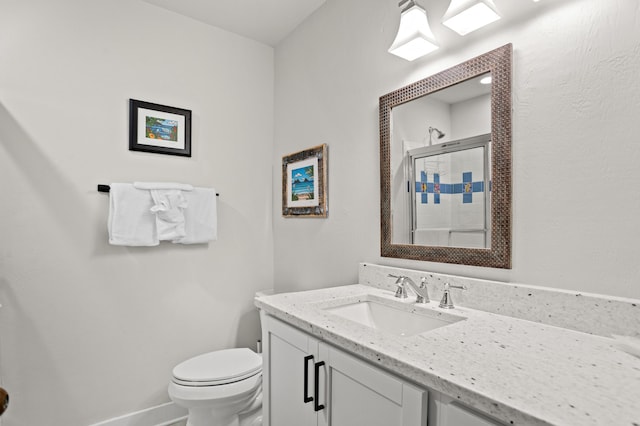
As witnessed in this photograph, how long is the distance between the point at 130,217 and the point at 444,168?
1.64 m

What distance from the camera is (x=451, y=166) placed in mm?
1379

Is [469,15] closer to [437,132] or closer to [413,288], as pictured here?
[437,132]

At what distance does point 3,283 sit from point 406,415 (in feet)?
6.41

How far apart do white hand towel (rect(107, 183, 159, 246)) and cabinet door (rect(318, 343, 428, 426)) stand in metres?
1.38

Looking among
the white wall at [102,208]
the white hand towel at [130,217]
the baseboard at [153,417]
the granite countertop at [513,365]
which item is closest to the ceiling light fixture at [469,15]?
the granite countertop at [513,365]

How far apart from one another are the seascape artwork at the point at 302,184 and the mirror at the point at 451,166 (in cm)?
60

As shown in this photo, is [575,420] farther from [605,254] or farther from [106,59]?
[106,59]

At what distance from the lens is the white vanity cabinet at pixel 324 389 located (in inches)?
32.1

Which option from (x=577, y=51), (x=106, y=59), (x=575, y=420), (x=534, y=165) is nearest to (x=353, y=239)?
(x=534, y=165)

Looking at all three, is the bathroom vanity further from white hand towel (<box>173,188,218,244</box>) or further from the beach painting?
white hand towel (<box>173,188,218,244</box>)

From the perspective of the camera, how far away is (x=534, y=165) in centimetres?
115

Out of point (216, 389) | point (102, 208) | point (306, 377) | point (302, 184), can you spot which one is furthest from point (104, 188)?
point (306, 377)

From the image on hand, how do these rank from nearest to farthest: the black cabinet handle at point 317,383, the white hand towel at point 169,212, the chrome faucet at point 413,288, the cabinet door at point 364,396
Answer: the cabinet door at point 364,396
the black cabinet handle at point 317,383
the chrome faucet at point 413,288
the white hand towel at point 169,212

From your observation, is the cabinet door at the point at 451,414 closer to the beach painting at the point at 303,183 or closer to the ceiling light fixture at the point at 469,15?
the ceiling light fixture at the point at 469,15
